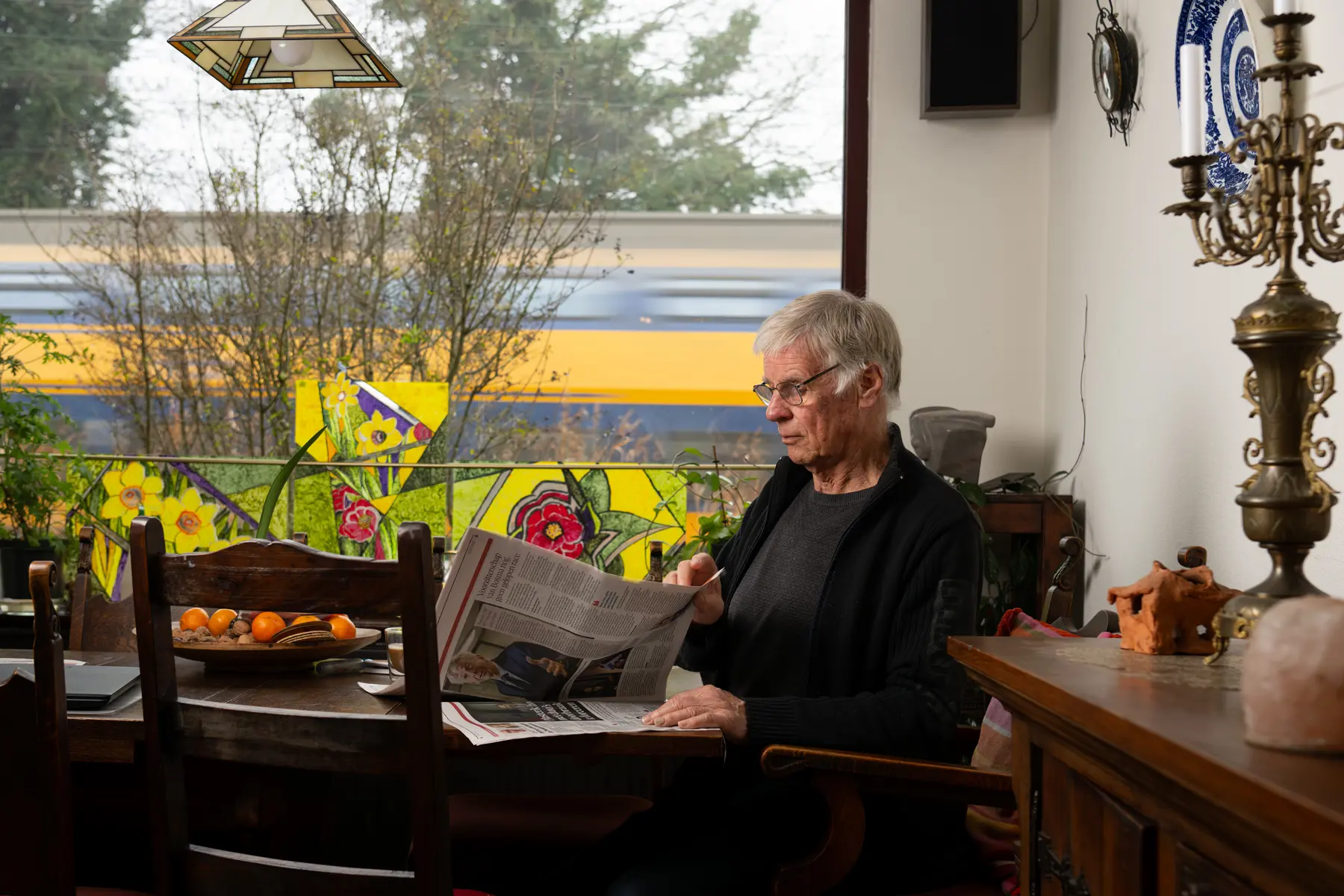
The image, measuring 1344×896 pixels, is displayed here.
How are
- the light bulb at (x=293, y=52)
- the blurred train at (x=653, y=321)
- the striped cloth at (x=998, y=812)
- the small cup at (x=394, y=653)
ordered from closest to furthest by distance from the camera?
the striped cloth at (x=998, y=812), the small cup at (x=394, y=653), the light bulb at (x=293, y=52), the blurred train at (x=653, y=321)

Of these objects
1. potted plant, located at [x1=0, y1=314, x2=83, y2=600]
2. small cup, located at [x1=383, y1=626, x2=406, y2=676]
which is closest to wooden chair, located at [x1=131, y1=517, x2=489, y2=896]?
small cup, located at [x1=383, y1=626, x2=406, y2=676]

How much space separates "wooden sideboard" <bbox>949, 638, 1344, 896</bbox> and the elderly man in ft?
1.55

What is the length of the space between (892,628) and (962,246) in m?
1.87

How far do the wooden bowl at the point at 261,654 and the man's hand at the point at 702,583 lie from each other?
587 millimetres

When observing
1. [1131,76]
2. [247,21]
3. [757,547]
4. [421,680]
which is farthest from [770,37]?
[421,680]

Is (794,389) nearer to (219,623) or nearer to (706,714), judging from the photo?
(706,714)

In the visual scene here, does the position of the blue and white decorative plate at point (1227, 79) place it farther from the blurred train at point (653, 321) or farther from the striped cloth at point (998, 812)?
the blurred train at point (653, 321)

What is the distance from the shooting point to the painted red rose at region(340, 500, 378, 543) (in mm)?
3650

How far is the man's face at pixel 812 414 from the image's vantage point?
6.51ft

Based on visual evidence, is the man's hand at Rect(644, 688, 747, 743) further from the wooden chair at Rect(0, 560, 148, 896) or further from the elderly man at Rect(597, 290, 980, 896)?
the wooden chair at Rect(0, 560, 148, 896)

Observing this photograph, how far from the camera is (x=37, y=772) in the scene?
1.41m

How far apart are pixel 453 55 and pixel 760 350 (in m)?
2.82

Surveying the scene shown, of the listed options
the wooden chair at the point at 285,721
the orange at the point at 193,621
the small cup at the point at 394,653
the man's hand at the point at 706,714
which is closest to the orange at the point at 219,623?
the orange at the point at 193,621

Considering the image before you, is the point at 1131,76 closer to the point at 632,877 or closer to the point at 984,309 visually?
the point at 984,309
